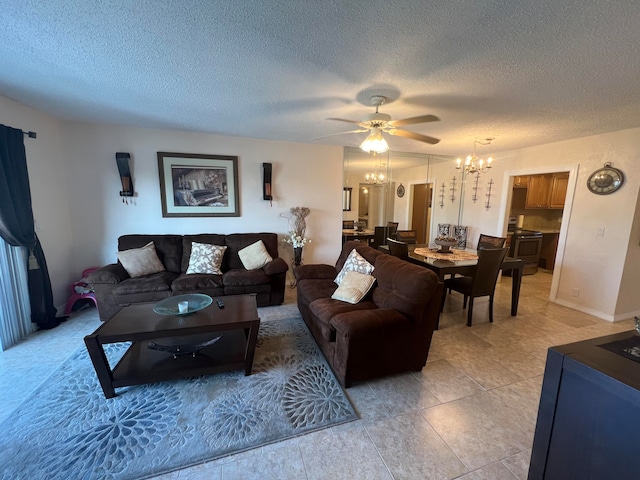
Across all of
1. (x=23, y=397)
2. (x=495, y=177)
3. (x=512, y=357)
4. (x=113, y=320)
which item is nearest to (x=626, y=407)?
(x=512, y=357)

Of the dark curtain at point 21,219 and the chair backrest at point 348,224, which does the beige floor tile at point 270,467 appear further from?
the chair backrest at point 348,224

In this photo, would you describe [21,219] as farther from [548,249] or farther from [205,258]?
[548,249]

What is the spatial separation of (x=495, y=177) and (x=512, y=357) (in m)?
3.50

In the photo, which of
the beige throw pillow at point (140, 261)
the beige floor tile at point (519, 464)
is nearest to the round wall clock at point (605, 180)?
the beige floor tile at point (519, 464)

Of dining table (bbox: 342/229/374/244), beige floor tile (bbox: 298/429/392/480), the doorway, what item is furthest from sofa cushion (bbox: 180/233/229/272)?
the doorway

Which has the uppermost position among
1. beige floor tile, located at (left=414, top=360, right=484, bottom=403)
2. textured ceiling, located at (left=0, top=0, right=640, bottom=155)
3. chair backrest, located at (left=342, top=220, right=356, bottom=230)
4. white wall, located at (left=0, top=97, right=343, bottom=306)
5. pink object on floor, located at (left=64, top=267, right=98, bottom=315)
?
textured ceiling, located at (left=0, top=0, right=640, bottom=155)

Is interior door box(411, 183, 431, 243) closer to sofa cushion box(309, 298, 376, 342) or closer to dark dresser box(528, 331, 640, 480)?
sofa cushion box(309, 298, 376, 342)

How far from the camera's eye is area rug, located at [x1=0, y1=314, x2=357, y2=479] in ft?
4.77

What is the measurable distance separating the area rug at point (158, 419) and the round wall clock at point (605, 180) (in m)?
4.16

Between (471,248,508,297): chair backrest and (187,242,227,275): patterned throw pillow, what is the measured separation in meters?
3.20

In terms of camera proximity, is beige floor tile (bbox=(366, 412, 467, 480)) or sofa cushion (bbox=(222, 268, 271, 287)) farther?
sofa cushion (bbox=(222, 268, 271, 287))

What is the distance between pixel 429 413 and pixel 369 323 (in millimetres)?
718

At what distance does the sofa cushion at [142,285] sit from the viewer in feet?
9.69

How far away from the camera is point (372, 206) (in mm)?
5242
